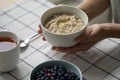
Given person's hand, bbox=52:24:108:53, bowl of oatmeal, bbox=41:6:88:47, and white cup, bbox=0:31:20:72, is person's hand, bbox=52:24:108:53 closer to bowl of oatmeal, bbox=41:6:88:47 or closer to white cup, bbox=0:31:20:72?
bowl of oatmeal, bbox=41:6:88:47

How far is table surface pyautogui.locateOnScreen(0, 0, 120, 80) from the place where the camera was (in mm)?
858

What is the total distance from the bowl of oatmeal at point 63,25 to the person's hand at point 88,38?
0.06ft

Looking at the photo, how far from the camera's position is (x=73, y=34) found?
84 centimetres

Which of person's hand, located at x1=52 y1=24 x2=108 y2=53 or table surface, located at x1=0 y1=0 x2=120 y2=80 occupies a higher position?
person's hand, located at x1=52 y1=24 x2=108 y2=53

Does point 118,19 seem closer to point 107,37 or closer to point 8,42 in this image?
point 107,37

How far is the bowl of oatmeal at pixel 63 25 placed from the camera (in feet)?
2.80

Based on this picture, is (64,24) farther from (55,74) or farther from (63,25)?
(55,74)

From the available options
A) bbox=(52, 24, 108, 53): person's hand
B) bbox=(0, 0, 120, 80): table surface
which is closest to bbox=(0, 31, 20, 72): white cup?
bbox=(0, 0, 120, 80): table surface

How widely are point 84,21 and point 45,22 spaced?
0.12 m

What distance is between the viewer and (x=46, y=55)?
0.92m

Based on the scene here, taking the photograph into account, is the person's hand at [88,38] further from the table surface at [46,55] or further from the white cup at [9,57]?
the white cup at [9,57]

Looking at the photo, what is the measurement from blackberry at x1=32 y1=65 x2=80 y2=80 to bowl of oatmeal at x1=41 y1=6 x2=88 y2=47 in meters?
0.09

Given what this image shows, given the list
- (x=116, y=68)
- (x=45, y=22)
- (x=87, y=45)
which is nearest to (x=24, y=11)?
(x=45, y=22)

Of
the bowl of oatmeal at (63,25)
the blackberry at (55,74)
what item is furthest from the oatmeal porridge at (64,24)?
the blackberry at (55,74)
